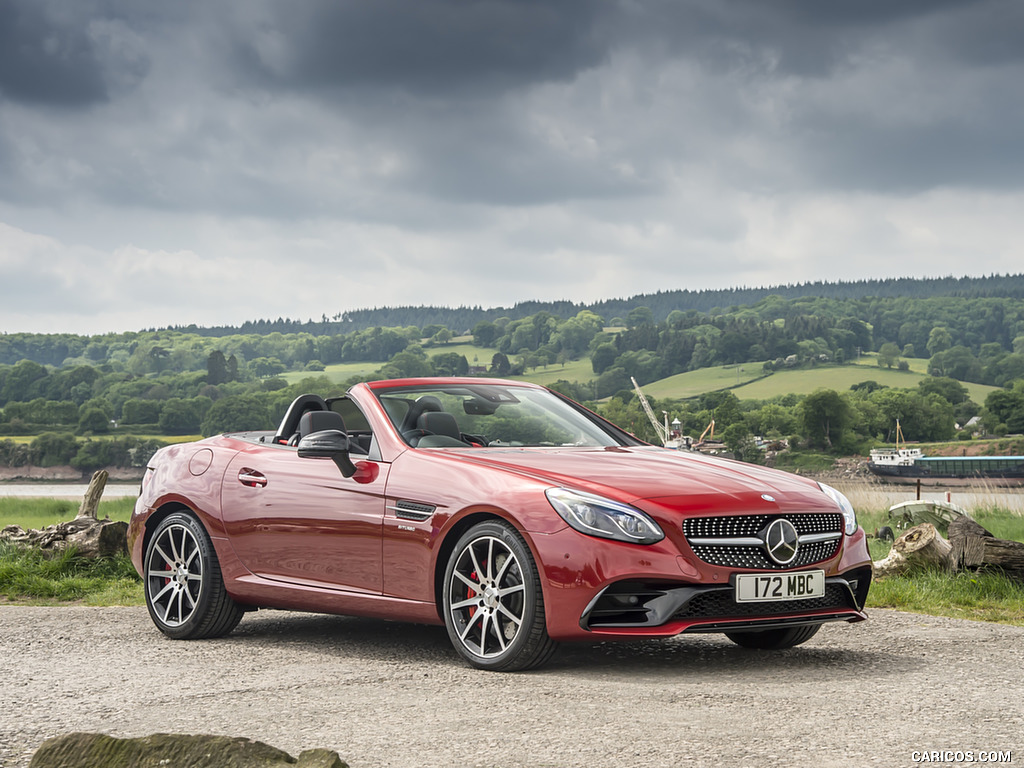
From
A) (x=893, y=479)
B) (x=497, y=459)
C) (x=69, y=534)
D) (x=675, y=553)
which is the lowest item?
(x=893, y=479)

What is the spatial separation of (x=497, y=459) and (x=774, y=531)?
4.83ft

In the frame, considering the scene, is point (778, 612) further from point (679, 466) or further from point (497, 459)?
point (497, 459)

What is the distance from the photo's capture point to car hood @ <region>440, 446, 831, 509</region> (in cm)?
566

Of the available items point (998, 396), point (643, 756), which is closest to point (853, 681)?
point (643, 756)

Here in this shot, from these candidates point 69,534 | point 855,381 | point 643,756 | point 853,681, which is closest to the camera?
point 643,756

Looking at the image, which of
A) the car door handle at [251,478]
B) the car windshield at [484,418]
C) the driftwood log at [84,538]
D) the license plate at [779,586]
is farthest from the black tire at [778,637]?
Answer: the driftwood log at [84,538]

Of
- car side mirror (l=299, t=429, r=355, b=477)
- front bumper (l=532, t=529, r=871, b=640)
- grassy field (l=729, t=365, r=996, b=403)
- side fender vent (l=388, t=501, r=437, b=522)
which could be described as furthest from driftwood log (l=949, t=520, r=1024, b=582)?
grassy field (l=729, t=365, r=996, b=403)

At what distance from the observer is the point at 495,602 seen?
5.75m

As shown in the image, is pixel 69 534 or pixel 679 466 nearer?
pixel 679 466

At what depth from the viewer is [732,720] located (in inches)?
176

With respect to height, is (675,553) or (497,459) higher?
(497,459)

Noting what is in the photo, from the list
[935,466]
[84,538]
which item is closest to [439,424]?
[84,538]

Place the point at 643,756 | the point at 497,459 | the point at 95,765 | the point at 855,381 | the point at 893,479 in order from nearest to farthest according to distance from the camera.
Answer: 1. the point at 95,765
2. the point at 643,756
3. the point at 497,459
4. the point at 893,479
5. the point at 855,381

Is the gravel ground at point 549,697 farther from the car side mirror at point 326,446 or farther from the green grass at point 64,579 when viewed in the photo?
the green grass at point 64,579
